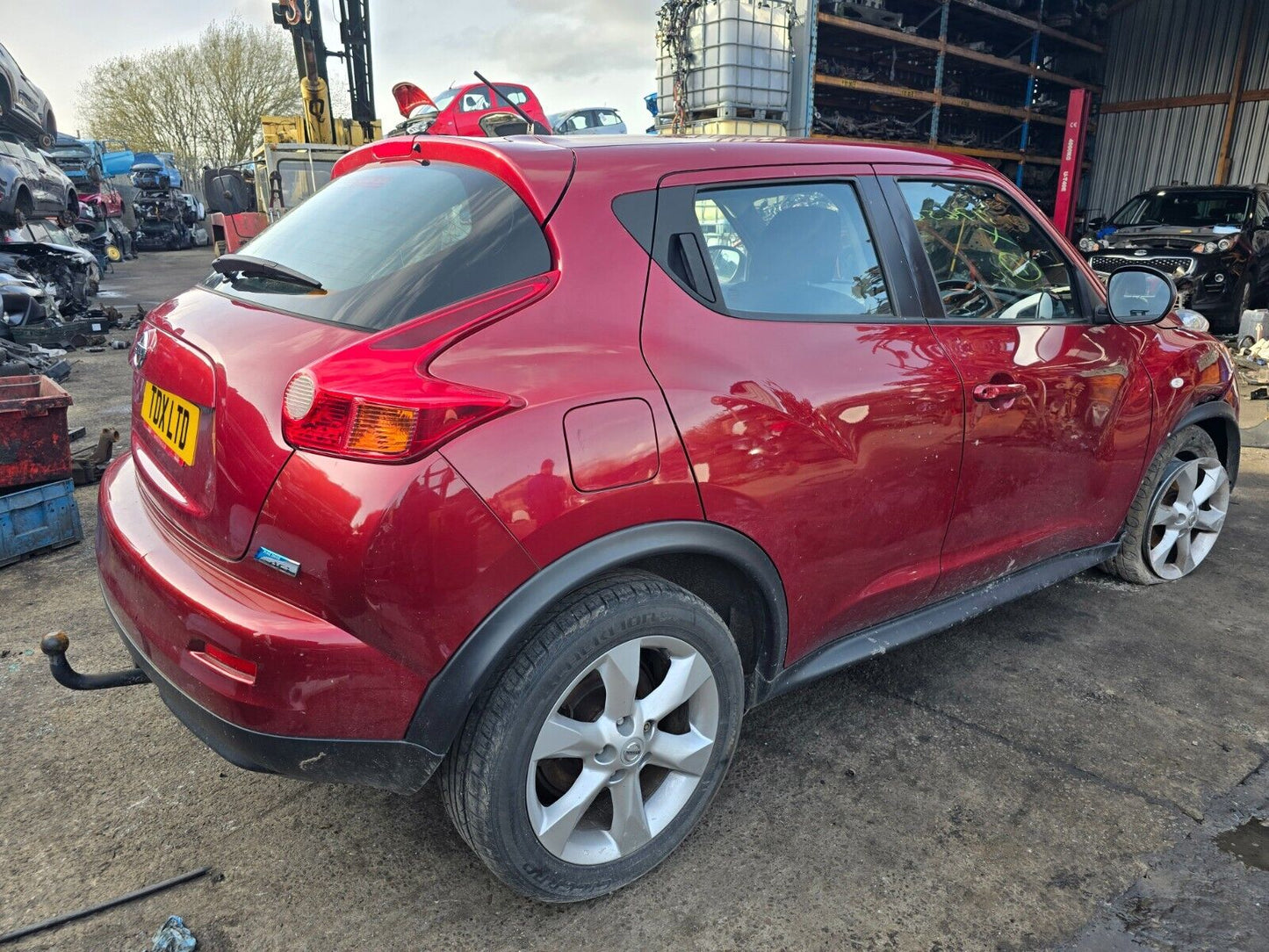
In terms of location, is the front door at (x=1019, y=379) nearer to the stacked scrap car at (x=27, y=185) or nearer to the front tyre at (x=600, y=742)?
the front tyre at (x=600, y=742)

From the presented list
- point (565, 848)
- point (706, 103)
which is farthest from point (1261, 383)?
point (565, 848)

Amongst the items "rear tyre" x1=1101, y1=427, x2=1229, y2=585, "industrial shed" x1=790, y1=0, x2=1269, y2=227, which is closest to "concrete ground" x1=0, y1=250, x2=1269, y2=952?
"rear tyre" x1=1101, y1=427, x2=1229, y2=585

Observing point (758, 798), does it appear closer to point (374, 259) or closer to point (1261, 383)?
point (374, 259)

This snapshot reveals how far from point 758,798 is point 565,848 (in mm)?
668

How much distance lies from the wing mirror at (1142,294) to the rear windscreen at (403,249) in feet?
7.23

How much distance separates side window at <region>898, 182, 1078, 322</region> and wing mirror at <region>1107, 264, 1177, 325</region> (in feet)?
0.65

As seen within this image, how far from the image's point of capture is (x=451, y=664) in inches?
66.6

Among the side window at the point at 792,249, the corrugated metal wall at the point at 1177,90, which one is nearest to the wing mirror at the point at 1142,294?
the side window at the point at 792,249

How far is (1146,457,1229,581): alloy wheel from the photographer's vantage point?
3.62 m

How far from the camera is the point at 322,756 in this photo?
1721mm

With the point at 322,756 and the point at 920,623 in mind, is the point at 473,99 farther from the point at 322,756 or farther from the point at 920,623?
the point at 322,756

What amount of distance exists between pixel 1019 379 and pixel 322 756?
7.10 ft

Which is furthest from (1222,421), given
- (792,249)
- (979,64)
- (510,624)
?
(979,64)

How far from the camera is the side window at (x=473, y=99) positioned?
1115 centimetres
